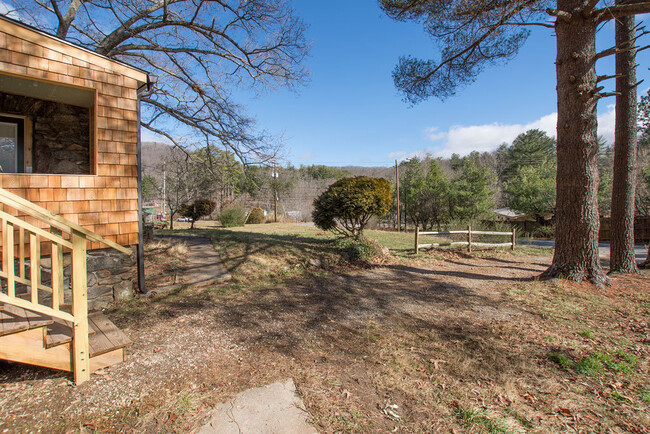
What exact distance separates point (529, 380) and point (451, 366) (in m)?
0.58

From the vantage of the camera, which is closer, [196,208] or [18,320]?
[18,320]

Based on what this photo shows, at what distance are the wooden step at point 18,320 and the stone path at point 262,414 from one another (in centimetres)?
148

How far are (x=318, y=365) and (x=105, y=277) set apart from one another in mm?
3145

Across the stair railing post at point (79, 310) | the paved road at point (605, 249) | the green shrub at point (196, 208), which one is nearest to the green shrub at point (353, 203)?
the stair railing post at point (79, 310)

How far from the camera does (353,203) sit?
22.8 feet

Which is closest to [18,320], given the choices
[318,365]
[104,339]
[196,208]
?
[104,339]

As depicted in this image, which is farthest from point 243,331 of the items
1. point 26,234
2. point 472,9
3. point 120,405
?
point 472,9

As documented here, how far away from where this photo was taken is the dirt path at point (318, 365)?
195cm

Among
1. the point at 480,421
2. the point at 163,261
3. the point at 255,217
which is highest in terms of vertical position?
the point at 255,217

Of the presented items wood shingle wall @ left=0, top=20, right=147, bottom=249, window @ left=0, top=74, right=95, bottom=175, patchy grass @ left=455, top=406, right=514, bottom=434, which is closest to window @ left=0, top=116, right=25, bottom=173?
window @ left=0, top=74, right=95, bottom=175

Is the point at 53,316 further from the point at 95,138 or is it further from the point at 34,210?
the point at 95,138

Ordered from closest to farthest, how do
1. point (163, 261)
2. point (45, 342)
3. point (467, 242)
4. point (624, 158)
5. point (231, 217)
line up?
point (45, 342) < point (163, 261) < point (624, 158) < point (467, 242) < point (231, 217)

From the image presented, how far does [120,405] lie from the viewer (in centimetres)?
201

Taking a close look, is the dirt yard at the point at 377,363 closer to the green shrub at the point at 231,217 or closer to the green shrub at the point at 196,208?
the green shrub at the point at 196,208
